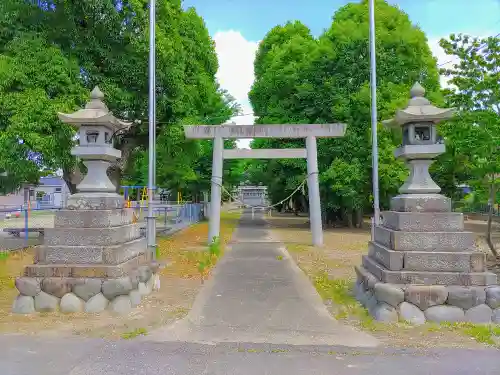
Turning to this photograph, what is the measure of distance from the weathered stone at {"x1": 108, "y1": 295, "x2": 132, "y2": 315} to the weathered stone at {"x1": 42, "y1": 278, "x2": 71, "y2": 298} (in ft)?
2.23

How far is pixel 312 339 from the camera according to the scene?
4.89 m

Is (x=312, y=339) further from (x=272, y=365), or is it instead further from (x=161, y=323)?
(x=161, y=323)

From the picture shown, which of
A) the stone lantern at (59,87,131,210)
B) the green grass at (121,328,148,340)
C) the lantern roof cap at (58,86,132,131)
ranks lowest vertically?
the green grass at (121,328,148,340)

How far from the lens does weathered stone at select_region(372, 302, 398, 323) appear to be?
17.8 ft

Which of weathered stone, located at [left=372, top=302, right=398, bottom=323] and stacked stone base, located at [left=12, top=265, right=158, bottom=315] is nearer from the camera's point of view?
weathered stone, located at [left=372, top=302, right=398, bottom=323]

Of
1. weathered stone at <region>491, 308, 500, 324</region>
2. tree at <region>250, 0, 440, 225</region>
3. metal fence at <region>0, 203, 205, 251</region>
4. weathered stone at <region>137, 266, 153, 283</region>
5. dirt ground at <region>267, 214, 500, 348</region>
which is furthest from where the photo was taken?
tree at <region>250, 0, 440, 225</region>

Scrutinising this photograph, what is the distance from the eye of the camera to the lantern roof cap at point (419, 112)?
6.10m

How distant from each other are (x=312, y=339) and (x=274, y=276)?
3.97 metres

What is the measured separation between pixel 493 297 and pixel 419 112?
2.81 meters

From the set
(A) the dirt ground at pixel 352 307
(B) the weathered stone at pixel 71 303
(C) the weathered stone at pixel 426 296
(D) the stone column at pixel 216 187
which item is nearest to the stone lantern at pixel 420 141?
(C) the weathered stone at pixel 426 296

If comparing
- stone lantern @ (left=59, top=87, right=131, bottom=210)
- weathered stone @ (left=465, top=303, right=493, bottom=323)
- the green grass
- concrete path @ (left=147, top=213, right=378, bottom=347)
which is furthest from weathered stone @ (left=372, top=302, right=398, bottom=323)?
stone lantern @ (left=59, top=87, right=131, bottom=210)

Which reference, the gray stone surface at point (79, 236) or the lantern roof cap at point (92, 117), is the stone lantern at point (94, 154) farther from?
the gray stone surface at point (79, 236)

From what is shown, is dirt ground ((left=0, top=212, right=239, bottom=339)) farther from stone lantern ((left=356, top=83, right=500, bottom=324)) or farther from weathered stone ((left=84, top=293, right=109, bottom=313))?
stone lantern ((left=356, top=83, right=500, bottom=324))

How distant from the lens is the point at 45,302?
5918 mm
